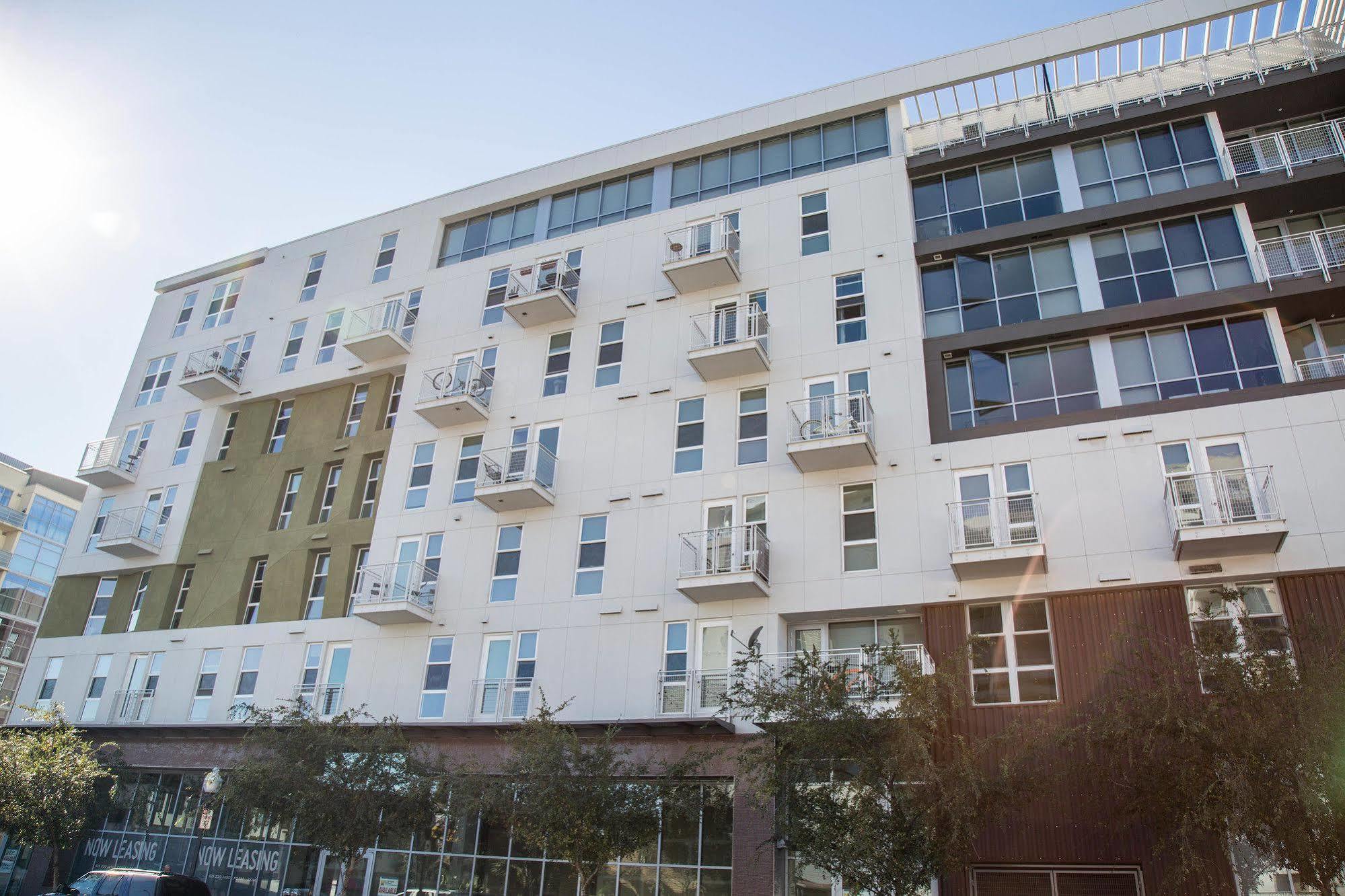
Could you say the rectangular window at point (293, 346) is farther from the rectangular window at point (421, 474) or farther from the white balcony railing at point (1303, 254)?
the white balcony railing at point (1303, 254)

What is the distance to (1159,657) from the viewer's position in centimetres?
1623

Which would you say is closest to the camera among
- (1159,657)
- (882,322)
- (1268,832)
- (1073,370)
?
(1268,832)

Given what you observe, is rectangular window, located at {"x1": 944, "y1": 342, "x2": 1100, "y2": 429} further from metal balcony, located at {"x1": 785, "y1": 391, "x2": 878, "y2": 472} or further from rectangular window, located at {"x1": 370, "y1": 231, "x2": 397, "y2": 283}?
rectangular window, located at {"x1": 370, "y1": 231, "x2": 397, "y2": 283}

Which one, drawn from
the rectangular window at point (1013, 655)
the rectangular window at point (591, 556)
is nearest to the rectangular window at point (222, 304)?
the rectangular window at point (591, 556)

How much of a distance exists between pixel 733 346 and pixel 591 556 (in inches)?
269

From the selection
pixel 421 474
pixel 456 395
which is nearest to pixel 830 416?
pixel 456 395

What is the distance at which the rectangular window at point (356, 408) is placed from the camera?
32334mm

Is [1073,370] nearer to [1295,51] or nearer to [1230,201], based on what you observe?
[1230,201]

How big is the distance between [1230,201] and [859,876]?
740 inches

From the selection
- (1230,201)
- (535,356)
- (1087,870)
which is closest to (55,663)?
(535,356)

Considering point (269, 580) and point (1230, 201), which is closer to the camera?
point (1230, 201)

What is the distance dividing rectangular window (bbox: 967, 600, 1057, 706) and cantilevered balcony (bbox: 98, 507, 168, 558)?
2787 centimetres

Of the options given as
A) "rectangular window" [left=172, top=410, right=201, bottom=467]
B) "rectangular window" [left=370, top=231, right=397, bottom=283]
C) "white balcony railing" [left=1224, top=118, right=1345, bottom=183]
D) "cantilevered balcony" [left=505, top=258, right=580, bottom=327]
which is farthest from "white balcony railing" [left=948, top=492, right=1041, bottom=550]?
"rectangular window" [left=172, top=410, right=201, bottom=467]

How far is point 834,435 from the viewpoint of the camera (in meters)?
22.8
